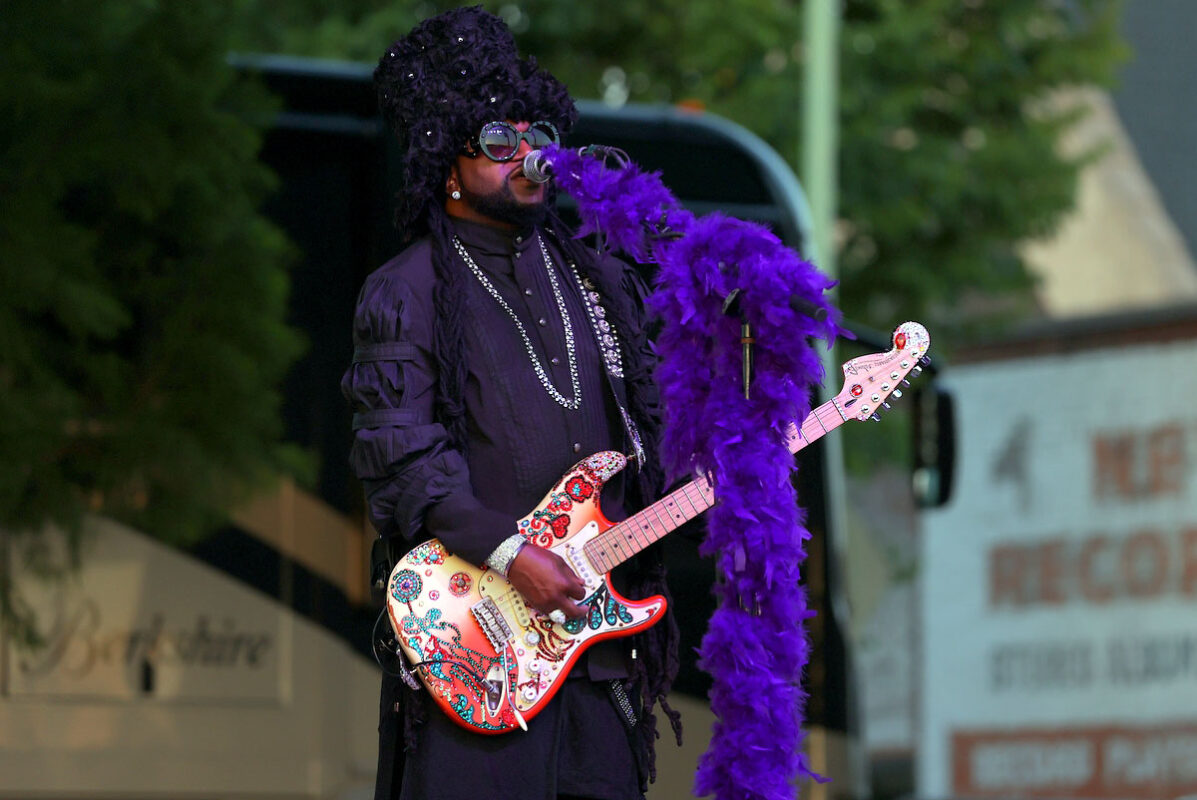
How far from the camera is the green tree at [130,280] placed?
5348mm

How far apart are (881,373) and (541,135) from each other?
2.52 feet

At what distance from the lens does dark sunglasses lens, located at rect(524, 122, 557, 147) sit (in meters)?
3.63

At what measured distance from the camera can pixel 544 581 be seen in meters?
3.38

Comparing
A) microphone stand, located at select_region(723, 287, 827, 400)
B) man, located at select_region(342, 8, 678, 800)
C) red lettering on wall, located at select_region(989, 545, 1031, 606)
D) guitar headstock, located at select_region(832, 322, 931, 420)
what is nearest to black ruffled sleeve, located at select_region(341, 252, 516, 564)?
man, located at select_region(342, 8, 678, 800)

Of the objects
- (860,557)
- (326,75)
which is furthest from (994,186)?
(326,75)

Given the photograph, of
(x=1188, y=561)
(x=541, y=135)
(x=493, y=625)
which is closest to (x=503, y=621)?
(x=493, y=625)

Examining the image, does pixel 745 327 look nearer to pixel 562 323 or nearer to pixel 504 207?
pixel 562 323

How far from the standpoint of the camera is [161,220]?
552 cm

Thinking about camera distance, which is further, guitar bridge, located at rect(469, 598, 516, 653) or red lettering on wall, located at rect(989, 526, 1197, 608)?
red lettering on wall, located at rect(989, 526, 1197, 608)

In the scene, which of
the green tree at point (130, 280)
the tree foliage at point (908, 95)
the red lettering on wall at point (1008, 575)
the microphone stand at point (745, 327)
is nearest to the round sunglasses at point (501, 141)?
the microphone stand at point (745, 327)

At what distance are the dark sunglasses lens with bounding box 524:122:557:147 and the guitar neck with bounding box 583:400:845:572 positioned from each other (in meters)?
0.69

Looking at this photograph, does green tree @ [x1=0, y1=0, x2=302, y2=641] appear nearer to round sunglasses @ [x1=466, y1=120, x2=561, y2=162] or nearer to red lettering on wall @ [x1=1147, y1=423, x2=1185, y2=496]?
round sunglasses @ [x1=466, y1=120, x2=561, y2=162]

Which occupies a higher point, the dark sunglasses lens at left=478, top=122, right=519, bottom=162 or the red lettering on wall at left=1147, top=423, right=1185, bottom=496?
the red lettering on wall at left=1147, top=423, right=1185, bottom=496

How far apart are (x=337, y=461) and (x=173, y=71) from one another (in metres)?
1.22
